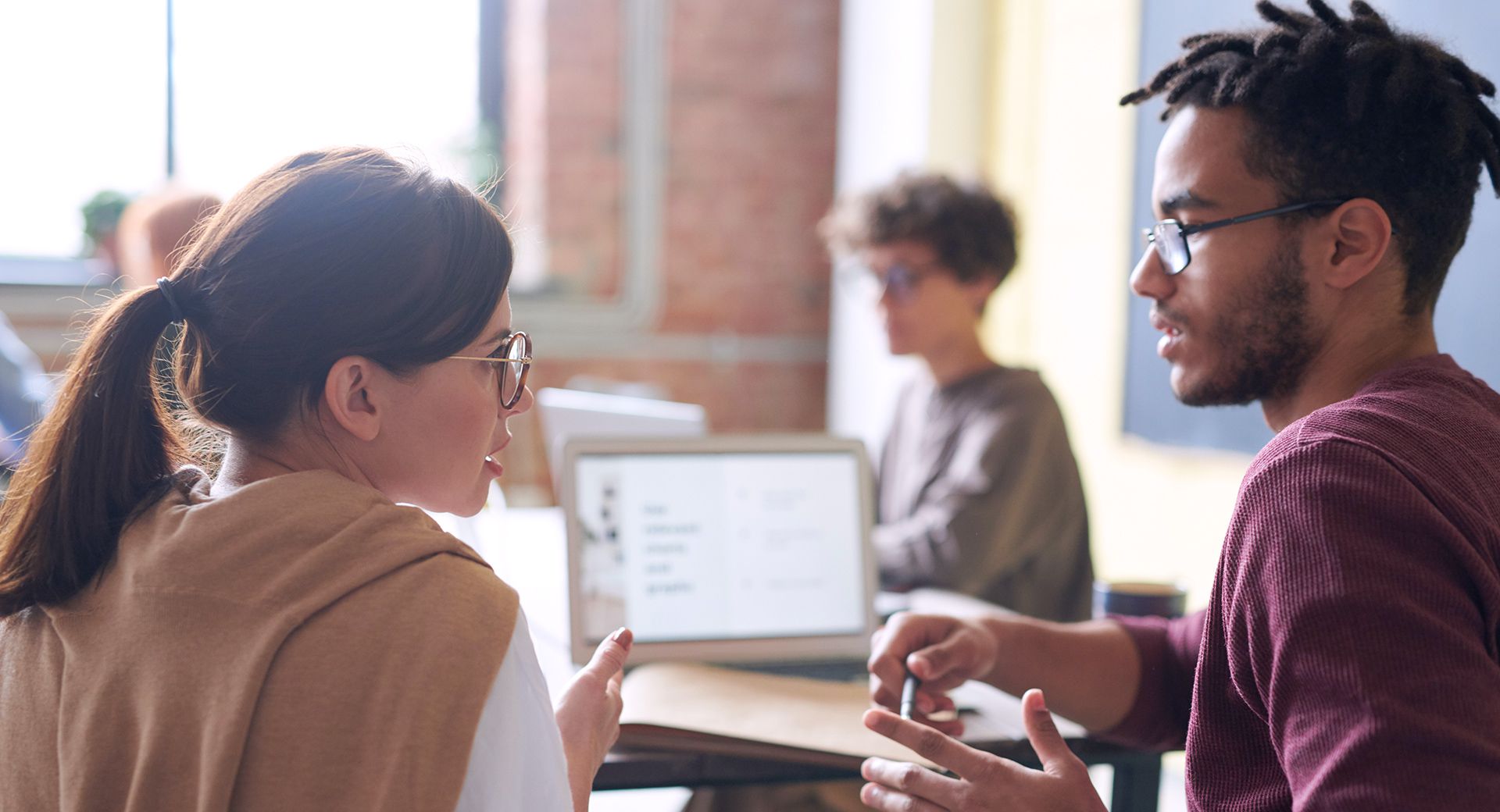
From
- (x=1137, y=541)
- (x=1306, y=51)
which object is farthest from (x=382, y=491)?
(x=1137, y=541)

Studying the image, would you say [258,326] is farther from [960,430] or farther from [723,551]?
[960,430]

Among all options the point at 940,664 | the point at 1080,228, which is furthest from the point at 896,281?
the point at 940,664

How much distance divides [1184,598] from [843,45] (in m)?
3.60

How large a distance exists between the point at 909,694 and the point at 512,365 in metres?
0.56

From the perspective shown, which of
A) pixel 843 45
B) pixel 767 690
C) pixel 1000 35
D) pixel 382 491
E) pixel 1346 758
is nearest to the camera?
pixel 1346 758

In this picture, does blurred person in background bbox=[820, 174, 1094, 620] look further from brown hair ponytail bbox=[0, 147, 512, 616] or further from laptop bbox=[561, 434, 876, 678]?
brown hair ponytail bbox=[0, 147, 512, 616]

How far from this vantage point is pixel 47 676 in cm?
88

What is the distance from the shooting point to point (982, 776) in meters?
1.02

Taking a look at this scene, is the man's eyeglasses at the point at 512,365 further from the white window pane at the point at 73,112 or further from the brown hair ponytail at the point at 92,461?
the white window pane at the point at 73,112

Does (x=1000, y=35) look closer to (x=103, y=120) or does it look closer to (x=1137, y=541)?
(x=1137, y=541)

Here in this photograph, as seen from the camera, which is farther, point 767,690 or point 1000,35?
point 1000,35

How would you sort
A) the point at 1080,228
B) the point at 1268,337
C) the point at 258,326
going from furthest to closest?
1. the point at 1080,228
2. the point at 1268,337
3. the point at 258,326

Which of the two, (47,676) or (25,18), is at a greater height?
(25,18)

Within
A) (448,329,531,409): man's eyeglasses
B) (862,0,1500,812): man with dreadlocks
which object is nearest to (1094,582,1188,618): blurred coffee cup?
(862,0,1500,812): man with dreadlocks
